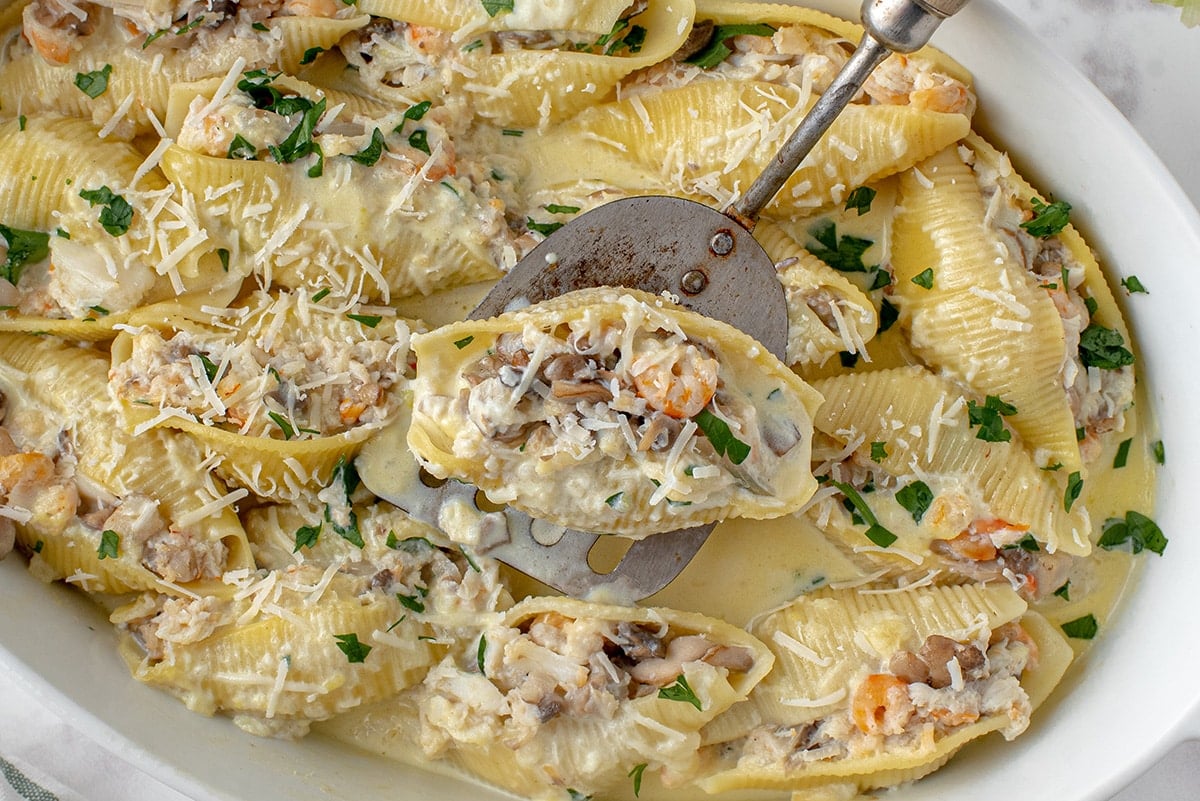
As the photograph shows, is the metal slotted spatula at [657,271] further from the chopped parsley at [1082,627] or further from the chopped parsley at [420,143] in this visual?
the chopped parsley at [1082,627]

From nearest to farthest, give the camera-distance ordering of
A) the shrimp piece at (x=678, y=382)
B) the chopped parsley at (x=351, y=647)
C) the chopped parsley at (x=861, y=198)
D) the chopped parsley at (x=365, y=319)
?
the shrimp piece at (x=678, y=382) → the chopped parsley at (x=351, y=647) → the chopped parsley at (x=365, y=319) → the chopped parsley at (x=861, y=198)

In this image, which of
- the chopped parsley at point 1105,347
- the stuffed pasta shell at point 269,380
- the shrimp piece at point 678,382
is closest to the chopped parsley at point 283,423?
the stuffed pasta shell at point 269,380

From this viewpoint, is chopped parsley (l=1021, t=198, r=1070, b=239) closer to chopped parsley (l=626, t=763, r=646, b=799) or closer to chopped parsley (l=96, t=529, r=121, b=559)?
chopped parsley (l=626, t=763, r=646, b=799)

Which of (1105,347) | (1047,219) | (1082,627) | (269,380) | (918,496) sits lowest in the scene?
(269,380)

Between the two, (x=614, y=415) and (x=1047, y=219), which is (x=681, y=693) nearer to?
(x=614, y=415)

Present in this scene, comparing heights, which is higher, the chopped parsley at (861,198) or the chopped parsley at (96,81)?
the chopped parsley at (861,198)

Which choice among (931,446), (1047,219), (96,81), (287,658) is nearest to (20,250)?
(96,81)
